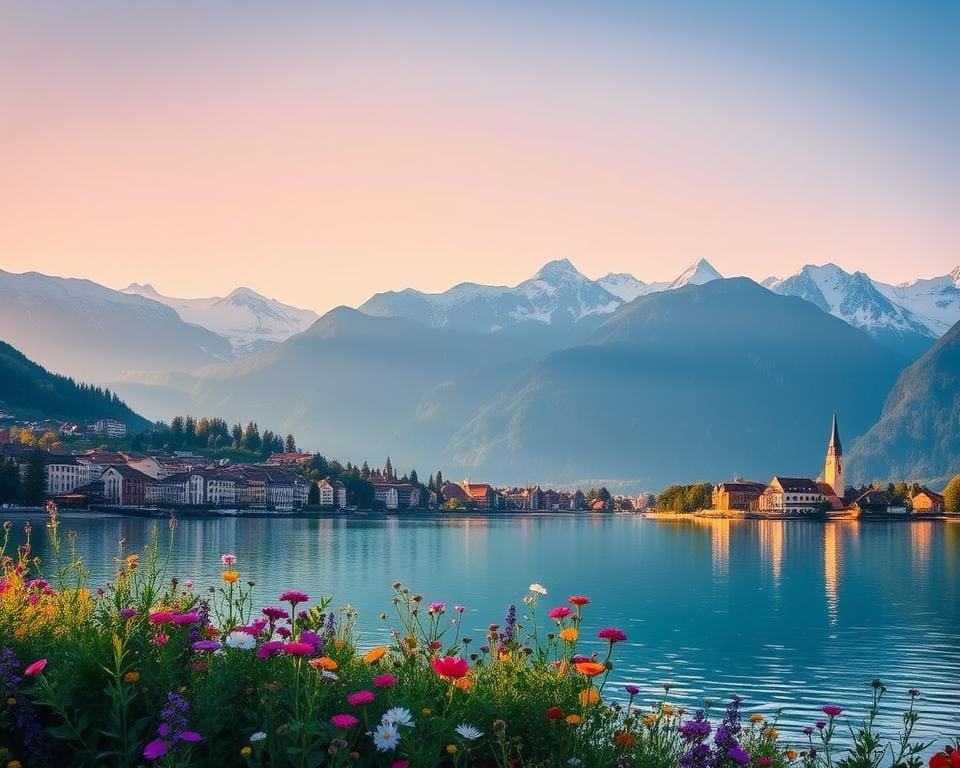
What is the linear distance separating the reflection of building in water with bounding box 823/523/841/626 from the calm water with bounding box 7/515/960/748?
167 mm

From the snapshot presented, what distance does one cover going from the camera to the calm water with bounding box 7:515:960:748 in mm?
29094

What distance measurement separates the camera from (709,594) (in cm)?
5347

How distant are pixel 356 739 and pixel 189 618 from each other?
1808mm

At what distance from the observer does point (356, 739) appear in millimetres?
8711

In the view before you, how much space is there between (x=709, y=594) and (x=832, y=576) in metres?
16.1

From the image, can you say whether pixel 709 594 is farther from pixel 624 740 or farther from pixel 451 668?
pixel 451 668

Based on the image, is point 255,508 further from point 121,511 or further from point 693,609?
point 693,609

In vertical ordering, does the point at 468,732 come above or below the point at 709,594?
above

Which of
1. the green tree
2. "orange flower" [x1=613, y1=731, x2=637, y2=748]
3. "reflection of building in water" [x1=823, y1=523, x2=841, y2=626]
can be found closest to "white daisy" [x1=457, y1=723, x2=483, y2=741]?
"orange flower" [x1=613, y1=731, x2=637, y2=748]

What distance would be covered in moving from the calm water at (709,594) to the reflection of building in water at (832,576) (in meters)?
0.17

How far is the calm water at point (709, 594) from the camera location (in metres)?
29.1

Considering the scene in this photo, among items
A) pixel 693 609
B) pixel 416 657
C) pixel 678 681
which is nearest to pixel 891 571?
pixel 693 609

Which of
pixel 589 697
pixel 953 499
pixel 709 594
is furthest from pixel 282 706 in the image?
pixel 953 499

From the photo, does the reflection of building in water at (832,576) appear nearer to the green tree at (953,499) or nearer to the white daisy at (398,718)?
the white daisy at (398,718)
